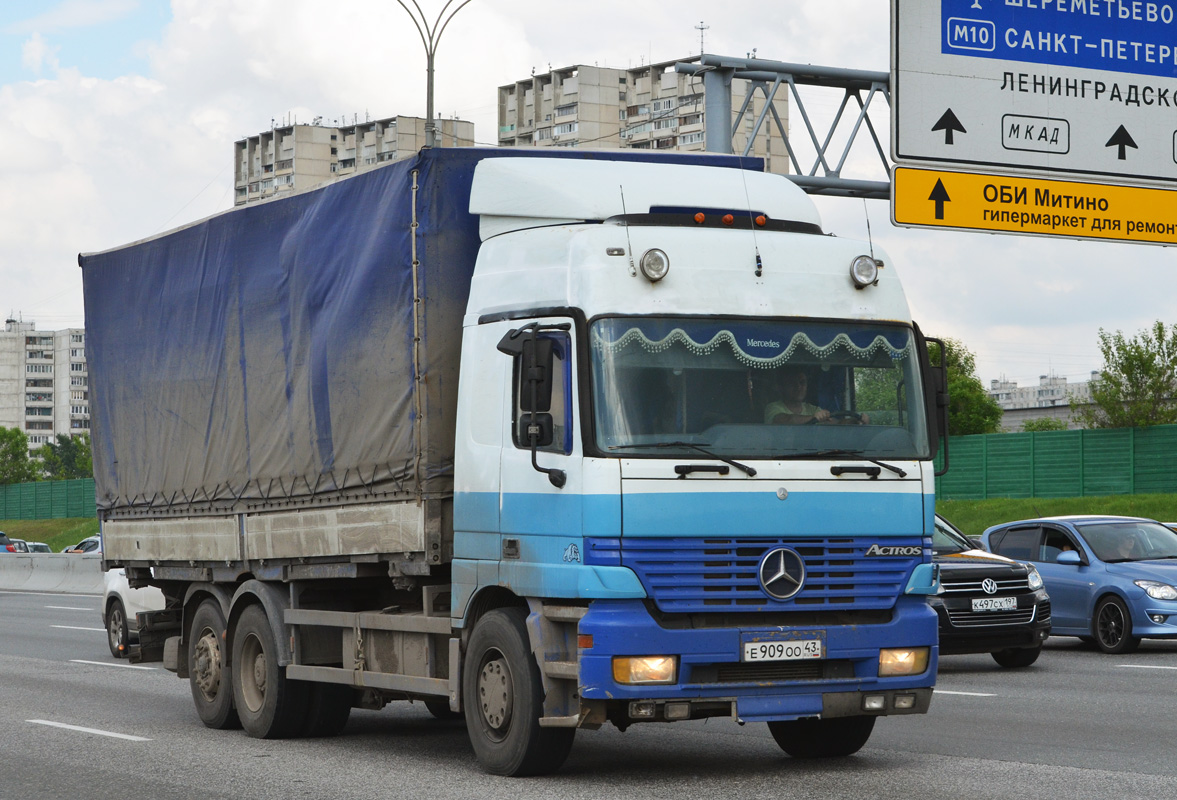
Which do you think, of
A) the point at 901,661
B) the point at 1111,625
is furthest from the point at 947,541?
the point at 901,661

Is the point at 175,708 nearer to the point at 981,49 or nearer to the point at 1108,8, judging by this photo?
the point at 981,49

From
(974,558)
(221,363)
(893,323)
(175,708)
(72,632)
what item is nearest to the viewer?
(893,323)

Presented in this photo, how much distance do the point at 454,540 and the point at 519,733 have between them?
1.40m

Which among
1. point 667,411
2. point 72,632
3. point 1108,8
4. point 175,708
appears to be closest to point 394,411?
point 667,411

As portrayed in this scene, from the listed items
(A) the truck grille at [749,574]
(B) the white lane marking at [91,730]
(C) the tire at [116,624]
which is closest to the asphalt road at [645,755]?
(B) the white lane marking at [91,730]

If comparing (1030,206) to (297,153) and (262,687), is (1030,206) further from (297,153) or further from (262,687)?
(297,153)

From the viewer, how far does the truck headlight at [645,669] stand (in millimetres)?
8609

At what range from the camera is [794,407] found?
29.9ft

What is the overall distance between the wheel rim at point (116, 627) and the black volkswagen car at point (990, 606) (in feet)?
30.3

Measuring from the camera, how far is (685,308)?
29.8ft

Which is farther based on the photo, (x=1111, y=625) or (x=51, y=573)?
(x=51, y=573)

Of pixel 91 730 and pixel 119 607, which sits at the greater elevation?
pixel 119 607

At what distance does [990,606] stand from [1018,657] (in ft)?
3.08

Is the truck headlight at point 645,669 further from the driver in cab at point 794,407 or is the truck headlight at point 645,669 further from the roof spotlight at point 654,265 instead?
the roof spotlight at point 654,265
